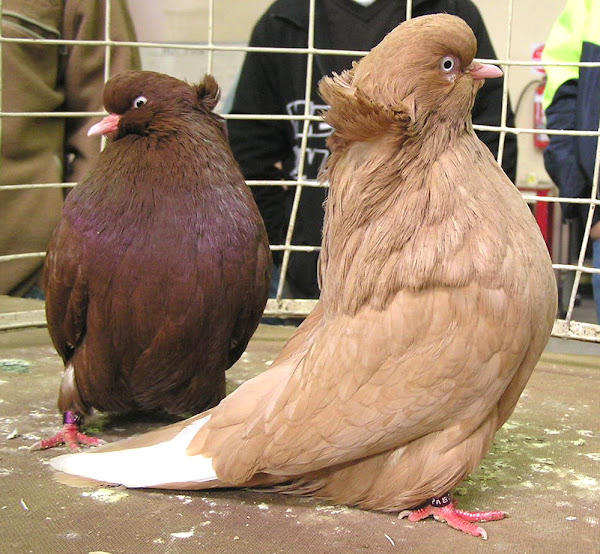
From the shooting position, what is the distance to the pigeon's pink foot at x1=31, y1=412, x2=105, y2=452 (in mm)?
1677

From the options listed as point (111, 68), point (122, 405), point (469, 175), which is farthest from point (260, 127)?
point (469, 175)

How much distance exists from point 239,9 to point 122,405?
2.56 m

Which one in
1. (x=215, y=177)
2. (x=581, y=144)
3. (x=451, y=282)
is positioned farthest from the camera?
(x=581, y=144)

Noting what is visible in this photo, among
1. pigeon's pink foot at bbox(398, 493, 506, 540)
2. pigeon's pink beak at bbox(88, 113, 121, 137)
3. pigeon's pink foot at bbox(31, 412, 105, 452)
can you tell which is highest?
pigeon's pink beak at bbox(88, 113, 121, 137)

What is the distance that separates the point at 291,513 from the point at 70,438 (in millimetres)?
597

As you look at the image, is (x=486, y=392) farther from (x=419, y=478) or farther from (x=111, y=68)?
(x=111, y=68)

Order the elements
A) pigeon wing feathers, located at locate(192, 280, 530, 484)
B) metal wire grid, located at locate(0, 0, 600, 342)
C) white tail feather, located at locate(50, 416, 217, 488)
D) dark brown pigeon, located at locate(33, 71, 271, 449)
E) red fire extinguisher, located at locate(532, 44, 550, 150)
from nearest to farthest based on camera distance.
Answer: pigeon wing feathers, located at locate(192, 280, 530, 484), white tail feather, located at locate(50, 416, 217, 488), dark brown pigeon, located at locate(33, 71, 271, 449), metal wire grid, located at locate(0, 0, 600, 342), red fire extinguisher, located at locate(532, 44, 550, 150)

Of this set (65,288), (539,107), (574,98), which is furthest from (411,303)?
(539,107)

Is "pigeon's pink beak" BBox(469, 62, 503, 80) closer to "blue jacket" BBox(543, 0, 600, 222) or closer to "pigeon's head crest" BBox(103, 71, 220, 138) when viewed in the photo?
"pigeon's head crest" BBox(103, 71, 220, 138)

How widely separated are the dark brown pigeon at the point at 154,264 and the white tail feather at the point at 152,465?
0.25m

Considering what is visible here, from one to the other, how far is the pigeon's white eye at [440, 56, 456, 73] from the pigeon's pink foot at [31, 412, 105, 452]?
3.55 ft

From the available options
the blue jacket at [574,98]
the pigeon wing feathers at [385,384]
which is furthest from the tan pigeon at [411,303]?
the blue jacket at [574,98]

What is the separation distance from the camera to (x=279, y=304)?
2.61 m

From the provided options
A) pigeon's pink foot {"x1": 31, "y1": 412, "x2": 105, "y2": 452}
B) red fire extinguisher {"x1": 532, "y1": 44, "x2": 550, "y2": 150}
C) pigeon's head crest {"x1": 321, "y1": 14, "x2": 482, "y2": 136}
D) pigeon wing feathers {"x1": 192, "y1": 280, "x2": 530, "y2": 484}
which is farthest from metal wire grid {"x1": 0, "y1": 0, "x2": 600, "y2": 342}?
red fire extinguisher {"x1": 532, "y1": 44, "x2": 550, "y2": 150}
